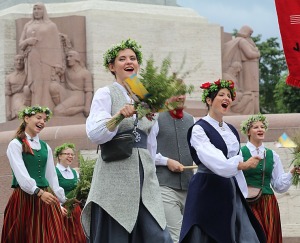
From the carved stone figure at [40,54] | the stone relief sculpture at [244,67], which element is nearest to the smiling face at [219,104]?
the carved stone figure at [40,54]

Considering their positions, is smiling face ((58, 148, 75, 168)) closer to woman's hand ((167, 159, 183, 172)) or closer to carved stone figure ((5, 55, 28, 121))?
woman's hand ((167, 159, 183, 172))

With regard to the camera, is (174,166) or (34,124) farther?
(34,124)

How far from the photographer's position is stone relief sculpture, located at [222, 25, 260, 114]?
1955 cm

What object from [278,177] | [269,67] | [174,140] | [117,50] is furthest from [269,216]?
[269,67]

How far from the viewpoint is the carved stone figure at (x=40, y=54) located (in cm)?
1773

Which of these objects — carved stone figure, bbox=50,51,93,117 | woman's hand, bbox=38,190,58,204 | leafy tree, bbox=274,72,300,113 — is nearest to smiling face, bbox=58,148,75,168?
woman's hand, bbox=38,190,58,204

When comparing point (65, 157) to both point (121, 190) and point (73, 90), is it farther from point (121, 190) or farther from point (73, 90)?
point (121, 190)

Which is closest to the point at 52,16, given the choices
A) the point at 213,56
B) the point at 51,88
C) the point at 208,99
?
the point at 51,88

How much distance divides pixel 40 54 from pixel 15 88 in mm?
746

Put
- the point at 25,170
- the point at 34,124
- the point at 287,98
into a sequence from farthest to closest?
the point at 287,98
the point at 34,124
the point at 25,170

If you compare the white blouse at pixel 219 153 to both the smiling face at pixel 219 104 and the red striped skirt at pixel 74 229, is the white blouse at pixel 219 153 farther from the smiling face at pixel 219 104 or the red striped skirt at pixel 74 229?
the red striped skirt at pixel 74 229

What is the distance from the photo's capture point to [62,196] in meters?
11.4

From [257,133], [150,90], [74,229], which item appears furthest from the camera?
[74,229]

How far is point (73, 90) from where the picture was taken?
18.1 meters
